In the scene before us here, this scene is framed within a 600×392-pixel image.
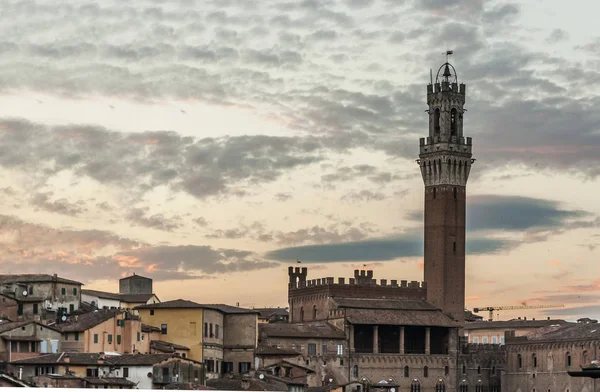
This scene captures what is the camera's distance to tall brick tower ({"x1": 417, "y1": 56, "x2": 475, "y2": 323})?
93750 millimetres

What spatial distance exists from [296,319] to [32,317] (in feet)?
78.0

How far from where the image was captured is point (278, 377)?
7006 centimetres

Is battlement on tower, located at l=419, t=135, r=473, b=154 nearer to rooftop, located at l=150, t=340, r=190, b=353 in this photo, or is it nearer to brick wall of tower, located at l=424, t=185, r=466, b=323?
brick wall of tower, located at l=424, t=185, r=466, b=323

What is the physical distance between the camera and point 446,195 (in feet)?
313

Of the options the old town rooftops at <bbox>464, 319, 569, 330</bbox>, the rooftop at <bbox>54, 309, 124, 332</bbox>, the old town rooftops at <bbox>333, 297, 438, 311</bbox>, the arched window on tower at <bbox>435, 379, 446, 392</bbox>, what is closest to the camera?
the rooftop at <bbox>54, 309, 124, 332</bbox>

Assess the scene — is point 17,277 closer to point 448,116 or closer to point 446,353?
point 446,353

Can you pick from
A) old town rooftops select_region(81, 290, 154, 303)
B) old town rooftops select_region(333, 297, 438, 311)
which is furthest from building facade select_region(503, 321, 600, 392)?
old town rooftops select_region(81, 290, 154, 303)

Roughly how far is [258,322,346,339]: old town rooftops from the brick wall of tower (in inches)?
429

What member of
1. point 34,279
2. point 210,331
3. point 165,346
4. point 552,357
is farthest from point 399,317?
point 34,279

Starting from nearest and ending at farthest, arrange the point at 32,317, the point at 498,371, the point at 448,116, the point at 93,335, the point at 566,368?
the point at 93,335 → the point at 32,317 → the point at 566,368 → the point at 498,371 → the point at 448,116

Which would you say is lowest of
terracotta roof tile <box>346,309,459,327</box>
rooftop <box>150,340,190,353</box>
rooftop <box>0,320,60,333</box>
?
rooftop <box>150,340,190,353</box>

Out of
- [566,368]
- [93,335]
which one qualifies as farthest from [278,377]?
[566,368]

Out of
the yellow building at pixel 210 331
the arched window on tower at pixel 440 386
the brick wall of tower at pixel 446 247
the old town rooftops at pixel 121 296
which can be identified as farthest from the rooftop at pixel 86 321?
the brick wall of tower at pixel 446 247

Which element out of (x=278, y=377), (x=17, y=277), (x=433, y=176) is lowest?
(x=278, y=377)
